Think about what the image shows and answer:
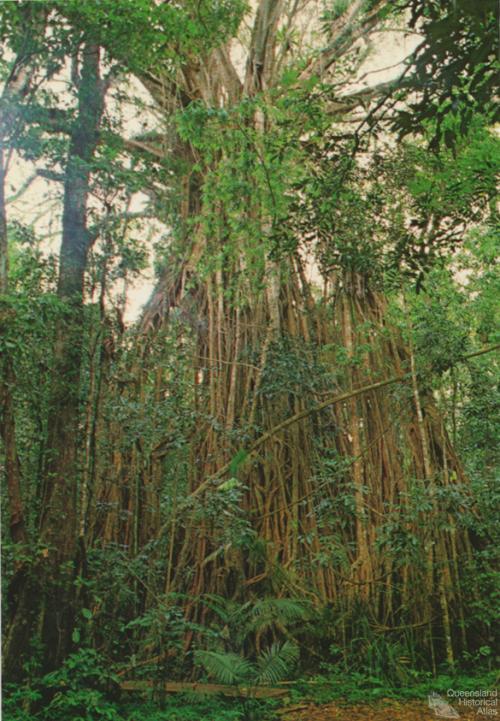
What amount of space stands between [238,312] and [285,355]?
783 millimetres

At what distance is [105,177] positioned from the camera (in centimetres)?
359

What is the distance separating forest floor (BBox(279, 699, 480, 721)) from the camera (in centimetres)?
309

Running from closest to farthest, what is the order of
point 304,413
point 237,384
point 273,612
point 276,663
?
point 276,663 < point 273,612 < point 304,413 < point 237,384

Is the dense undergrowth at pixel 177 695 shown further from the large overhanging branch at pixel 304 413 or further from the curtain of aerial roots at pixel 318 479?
the large overhanging branch at pixel 304 413

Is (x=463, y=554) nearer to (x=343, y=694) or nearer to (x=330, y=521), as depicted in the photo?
(x=330, y=521)

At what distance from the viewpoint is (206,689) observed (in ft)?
10.6

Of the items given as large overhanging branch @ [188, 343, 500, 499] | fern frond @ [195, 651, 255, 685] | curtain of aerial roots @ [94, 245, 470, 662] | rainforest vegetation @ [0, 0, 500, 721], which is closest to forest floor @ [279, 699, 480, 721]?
rainforest vegetation @ [0, 0, 500, 721]

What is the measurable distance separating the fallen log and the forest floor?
14 centimetres

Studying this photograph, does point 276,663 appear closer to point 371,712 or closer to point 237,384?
Result: point 371,712

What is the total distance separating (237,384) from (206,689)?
2128 mm

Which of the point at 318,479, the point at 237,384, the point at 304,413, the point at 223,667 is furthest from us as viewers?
the point at 237,384

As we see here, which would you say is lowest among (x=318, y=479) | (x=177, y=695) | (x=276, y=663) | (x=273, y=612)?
(x=177, y=695)

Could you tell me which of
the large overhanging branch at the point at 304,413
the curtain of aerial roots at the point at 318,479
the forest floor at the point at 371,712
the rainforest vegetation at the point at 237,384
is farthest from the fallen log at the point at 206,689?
the large overhanging branch at the point at 304,413

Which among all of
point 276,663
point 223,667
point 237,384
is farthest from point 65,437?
point 237,384
